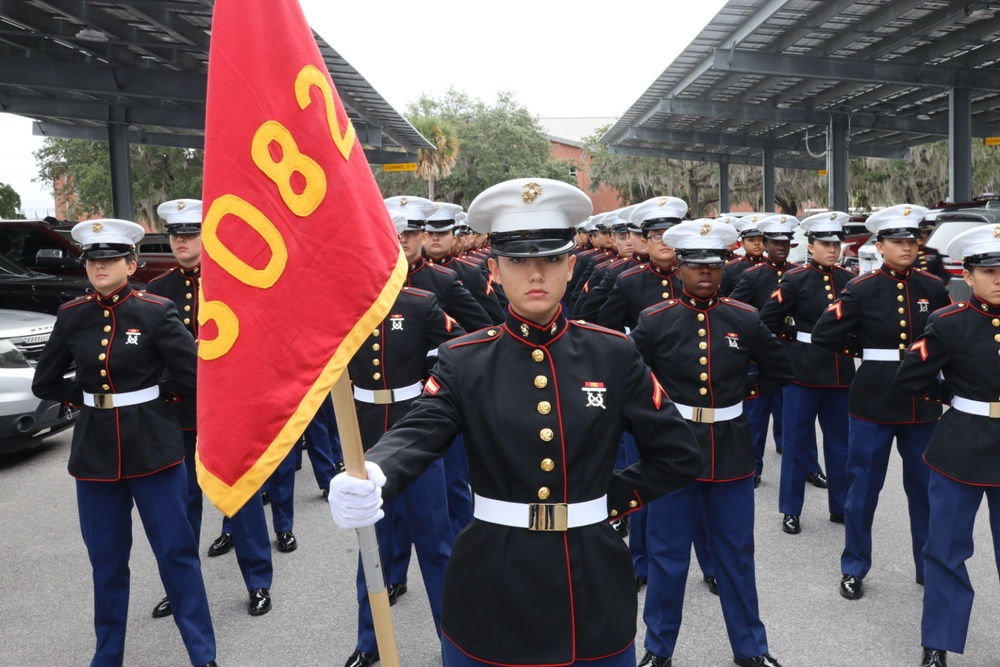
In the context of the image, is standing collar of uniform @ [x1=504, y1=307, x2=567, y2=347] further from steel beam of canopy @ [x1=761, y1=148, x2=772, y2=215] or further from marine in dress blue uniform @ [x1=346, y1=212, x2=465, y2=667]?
steel beam of canopy @ [x1=761, y1=148, x2=772, y2=215]

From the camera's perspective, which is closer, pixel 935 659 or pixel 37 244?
pixel 935 659

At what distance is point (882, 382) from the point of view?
5477 millimetres

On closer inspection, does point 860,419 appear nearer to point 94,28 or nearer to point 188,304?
point 188,304

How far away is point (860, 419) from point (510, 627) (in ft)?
11.9

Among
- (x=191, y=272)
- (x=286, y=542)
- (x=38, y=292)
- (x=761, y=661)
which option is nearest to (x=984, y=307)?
(x=761, y=661)

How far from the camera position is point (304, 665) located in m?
4.61

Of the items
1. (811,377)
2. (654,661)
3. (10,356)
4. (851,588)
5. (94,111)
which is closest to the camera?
(654,661)

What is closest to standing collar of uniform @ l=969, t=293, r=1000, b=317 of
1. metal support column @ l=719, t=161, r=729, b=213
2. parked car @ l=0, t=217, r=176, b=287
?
parked car @ l=0, t=217, r=176, b=287

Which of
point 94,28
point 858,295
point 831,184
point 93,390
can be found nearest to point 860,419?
point 858,295

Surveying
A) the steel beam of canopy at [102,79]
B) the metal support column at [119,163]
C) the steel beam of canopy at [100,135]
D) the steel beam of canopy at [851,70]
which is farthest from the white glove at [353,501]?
the steel beam of canopy at [100,135]

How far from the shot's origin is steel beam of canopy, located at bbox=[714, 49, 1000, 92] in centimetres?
1698

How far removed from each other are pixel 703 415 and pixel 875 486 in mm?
1586

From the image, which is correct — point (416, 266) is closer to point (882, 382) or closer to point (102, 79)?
point (882, 382)

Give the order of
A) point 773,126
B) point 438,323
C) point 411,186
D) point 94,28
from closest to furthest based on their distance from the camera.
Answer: point 438,323 < point 94,28 < point 773,126 < point 411,186
